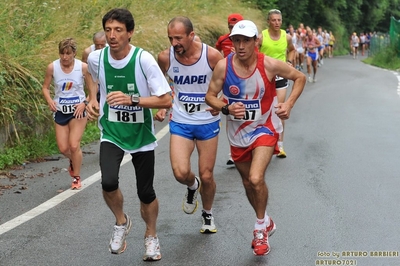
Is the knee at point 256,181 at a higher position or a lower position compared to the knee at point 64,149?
higher

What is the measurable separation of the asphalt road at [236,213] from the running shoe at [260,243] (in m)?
0.08

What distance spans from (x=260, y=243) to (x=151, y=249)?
87cm

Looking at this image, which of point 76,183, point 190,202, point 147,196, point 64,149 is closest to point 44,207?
point 76,183

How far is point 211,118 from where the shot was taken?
7418 mm

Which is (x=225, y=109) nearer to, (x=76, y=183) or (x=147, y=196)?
(x=147, y=196)

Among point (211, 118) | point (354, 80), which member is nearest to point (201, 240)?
point (211, 118)

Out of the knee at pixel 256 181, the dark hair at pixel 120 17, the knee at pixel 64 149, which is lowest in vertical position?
the knee at pixel 64 149

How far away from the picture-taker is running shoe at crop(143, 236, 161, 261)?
633 cm

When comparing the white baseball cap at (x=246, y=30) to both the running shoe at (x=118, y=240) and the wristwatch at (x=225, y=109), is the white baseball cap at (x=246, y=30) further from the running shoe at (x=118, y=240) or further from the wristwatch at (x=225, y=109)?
the running shoe at (x=118, y=240)

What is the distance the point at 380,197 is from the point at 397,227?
53.9 inches

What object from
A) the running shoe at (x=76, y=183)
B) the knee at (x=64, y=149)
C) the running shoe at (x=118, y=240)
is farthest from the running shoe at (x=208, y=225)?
the knee at (x=64, y=149)

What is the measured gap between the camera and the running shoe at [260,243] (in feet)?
21.0

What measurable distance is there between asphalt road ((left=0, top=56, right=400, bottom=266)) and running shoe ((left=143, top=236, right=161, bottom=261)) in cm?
7

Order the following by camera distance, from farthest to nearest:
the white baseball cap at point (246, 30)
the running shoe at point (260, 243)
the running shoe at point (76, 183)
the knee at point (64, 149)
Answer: the knee at point (64, 149) < the running shoe at point (76, 183) < the white baseball cap at point (246, 30) < the running shoe at point (260, 243)
